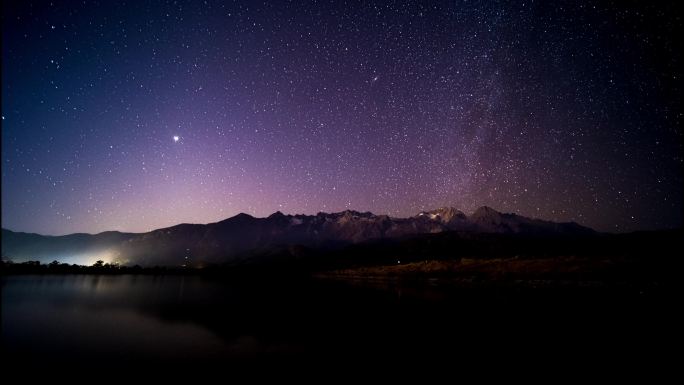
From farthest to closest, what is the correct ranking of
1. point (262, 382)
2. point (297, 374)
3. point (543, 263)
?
point (543, 263), point (297, 374), point (262, 382)

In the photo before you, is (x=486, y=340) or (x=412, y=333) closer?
(x=486, y=340)

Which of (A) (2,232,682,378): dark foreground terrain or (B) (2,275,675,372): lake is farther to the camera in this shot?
(B) (2,275,675,372): lake

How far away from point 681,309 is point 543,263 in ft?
282

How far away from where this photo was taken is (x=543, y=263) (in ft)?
398

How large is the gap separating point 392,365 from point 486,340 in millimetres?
9595

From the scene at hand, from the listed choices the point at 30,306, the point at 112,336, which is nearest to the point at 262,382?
the point at 112,336

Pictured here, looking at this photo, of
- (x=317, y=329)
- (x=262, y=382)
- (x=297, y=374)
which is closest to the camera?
(x=262, y=382)

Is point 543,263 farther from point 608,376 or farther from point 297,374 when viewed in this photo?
point 297,374

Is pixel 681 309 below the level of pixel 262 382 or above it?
below

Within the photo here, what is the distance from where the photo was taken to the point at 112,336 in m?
24.1

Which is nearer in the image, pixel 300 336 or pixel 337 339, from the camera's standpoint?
pixel 337 339

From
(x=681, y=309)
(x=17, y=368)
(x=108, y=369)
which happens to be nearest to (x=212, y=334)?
(x=108, y=369)

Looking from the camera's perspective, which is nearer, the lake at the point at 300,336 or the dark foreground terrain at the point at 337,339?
the dark foreground terrain at the point at 337,339

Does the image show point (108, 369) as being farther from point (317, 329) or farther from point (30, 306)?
point (30, 306)
